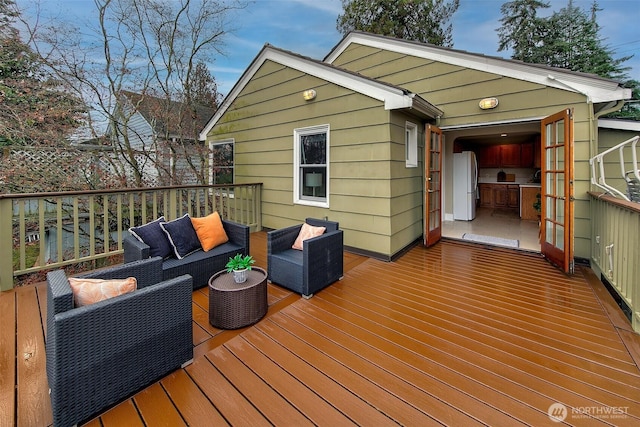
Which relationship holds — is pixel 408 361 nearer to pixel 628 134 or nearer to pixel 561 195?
pixel 561 195

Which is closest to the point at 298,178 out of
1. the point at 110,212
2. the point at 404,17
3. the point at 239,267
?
the point at 239,267

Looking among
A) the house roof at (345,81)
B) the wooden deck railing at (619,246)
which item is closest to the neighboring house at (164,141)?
the house roof at (345,81)

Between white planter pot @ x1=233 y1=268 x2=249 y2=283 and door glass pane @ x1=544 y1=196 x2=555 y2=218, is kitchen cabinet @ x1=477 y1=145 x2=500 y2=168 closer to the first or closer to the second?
door glass pane @ x1=544 y1=196 x2=555 y2=218

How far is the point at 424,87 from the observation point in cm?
562

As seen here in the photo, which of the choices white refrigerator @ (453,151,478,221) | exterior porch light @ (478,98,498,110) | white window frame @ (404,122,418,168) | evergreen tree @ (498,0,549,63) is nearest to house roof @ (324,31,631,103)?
exterior porch light @ (478,98,498,110)

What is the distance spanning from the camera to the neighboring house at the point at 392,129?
13.3ft

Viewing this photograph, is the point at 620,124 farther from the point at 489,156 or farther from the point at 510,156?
the point at 489,156

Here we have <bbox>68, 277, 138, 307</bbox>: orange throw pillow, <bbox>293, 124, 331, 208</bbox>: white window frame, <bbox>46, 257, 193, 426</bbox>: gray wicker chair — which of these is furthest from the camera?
<bbox>293, 124, 331, 208</bbox>: white window frame

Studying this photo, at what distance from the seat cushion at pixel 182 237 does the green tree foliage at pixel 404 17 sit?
12.5 metres


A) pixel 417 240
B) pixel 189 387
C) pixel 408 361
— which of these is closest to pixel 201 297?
pixel 189 387

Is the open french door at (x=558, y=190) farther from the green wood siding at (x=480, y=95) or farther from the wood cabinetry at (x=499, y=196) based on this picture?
the wood cabinetry at (x=499, y=196)

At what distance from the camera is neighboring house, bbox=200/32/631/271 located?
405 cm

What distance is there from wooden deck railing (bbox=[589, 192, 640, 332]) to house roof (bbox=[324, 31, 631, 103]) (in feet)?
4.67

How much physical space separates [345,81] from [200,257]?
342cm
